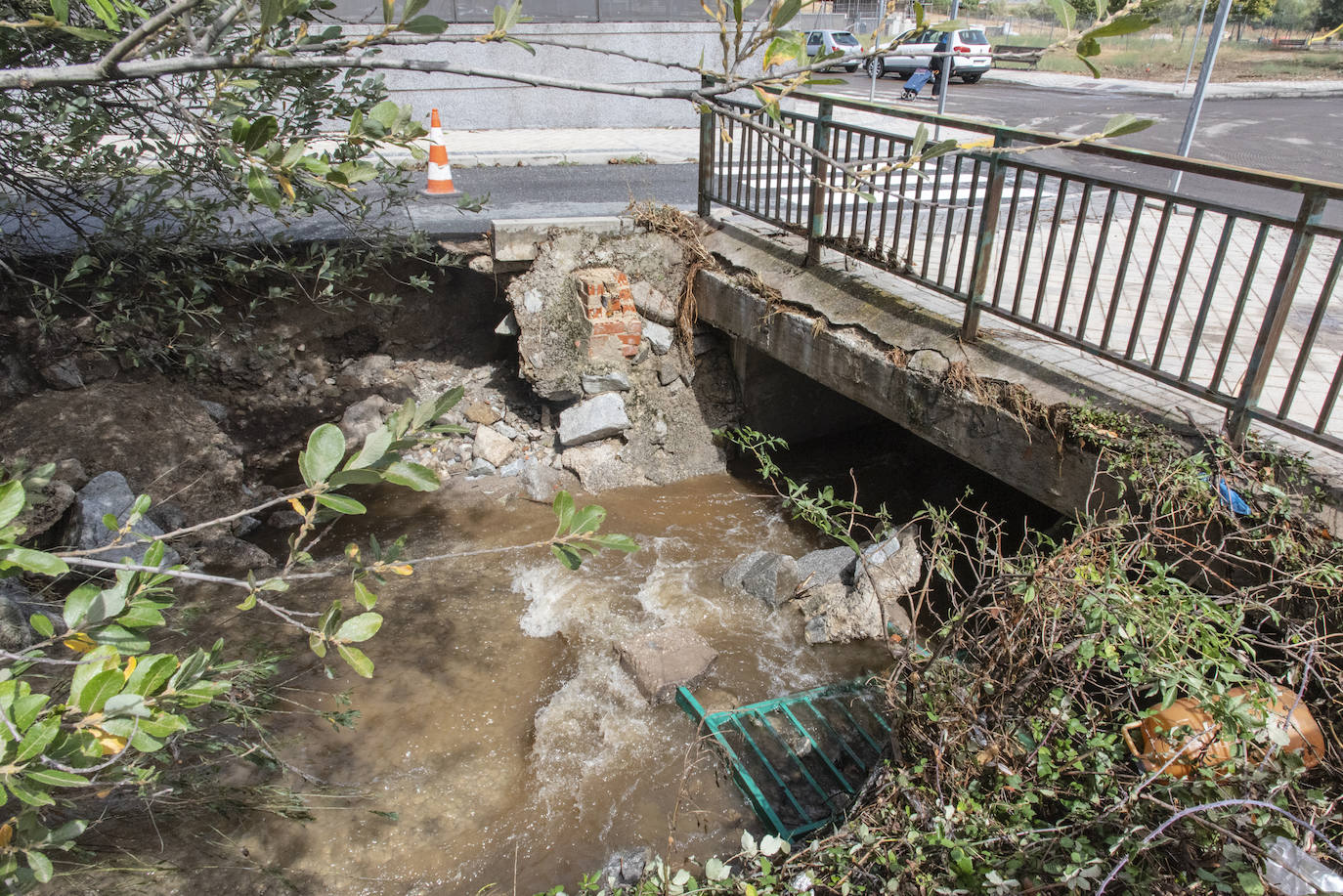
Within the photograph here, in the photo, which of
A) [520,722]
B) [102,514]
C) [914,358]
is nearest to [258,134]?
[520,722]

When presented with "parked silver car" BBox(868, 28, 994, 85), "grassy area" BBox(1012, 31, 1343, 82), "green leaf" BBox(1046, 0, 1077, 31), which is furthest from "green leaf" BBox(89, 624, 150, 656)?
"grassy area" BBox(1012, 31, 1343, 82)

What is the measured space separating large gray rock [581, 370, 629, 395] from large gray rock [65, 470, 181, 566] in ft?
9.73

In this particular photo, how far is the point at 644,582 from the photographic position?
17.1 ft

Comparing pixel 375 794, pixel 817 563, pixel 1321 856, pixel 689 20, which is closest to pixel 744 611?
pixel 817 563

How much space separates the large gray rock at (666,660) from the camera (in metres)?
4.25

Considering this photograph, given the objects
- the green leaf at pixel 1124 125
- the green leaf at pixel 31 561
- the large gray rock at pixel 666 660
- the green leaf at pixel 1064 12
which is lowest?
the large gray rock at pixel 666 660

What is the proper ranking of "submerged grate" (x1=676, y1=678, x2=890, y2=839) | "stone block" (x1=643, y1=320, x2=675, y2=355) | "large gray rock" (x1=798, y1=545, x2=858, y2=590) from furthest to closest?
1. "stone block" (x1=643, y1=320, x2=675, y2=355)
2. "large gray rock" (x1=798, y1=545, x2=858, y2=590)
3. "submerged grate" (x1=676, y1=678, x2=890, y2=839)

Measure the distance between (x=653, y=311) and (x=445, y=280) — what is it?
1.84 meters

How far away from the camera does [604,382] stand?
6.44m

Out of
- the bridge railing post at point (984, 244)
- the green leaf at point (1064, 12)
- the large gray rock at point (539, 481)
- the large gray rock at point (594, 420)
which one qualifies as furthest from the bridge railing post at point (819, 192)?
the green leaf at point (1064, 12)

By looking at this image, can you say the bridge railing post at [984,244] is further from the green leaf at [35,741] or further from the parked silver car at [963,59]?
the parked silver car at [963,59]

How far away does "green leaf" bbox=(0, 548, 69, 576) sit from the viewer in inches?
52.1

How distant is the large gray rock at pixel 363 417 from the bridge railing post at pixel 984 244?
4249mm

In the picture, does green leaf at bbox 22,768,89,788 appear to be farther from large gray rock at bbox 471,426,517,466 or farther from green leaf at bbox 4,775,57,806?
large gray rock at bbox 471,426,517,466
